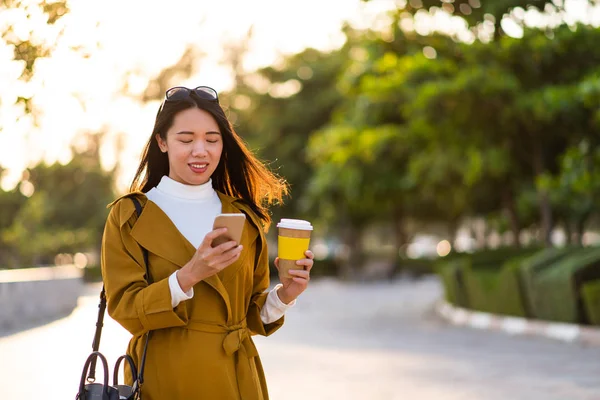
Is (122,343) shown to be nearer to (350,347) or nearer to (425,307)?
(350,347)

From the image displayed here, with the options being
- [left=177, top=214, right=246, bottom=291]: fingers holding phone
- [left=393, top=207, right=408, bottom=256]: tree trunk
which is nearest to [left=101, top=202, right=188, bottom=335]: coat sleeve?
[left=177, top=214, right=246, bottom=291]: fingers holding phone

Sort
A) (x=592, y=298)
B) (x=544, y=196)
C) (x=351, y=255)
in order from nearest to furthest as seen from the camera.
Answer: (x=592, y=298)
(x=544, y=196)
(x=351, y=255)

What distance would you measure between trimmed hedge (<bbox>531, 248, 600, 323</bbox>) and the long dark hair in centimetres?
1282

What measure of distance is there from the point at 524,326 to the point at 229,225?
15345mm

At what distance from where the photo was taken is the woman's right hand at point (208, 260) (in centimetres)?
301

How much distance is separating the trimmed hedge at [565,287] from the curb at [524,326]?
0.16 m

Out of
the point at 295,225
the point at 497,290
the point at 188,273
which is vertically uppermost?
the point at 295,225

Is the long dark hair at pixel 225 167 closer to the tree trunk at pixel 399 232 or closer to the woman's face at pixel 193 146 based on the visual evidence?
the woman's face at pixel 193 146

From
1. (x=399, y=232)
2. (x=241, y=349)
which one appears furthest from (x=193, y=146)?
(x=399, y=232)

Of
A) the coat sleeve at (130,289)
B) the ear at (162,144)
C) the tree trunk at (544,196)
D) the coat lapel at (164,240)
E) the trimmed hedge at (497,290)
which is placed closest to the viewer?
the coat sleeve at (130,289)

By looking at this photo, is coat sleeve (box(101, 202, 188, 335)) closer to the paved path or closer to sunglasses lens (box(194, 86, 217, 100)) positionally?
sunglasses lens (box(194, 86, 217, 100))

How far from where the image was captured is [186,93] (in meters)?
3.50

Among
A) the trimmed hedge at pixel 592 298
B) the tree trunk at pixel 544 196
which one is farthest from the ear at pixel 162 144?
the tree trunk at pixel 544 196

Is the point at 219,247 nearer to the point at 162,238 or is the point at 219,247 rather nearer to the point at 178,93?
the point at 162,238
